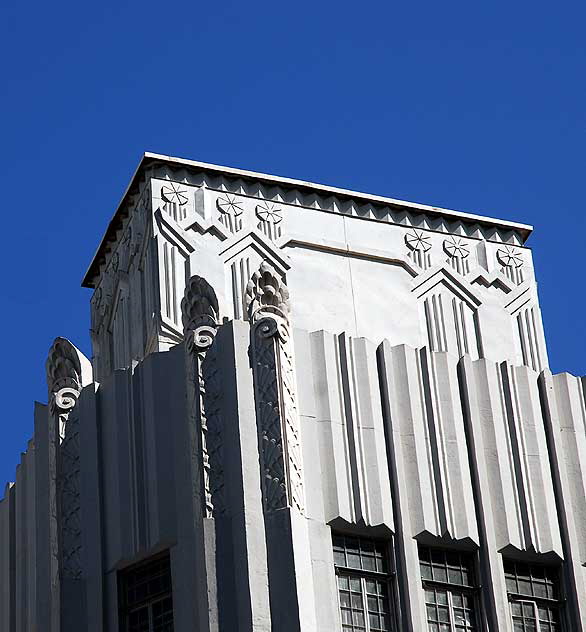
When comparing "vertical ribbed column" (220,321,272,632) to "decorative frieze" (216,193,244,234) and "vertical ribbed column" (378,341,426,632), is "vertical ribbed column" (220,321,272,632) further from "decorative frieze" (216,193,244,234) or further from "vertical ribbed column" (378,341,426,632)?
"decorative frieze" (216,193,244,234)

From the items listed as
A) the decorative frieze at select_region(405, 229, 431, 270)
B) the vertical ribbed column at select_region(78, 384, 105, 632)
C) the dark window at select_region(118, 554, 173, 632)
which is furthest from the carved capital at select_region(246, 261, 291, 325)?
the decorative frieze at select_region(405, 229, 431, 270)

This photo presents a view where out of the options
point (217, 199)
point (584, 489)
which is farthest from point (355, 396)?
point (217, 199)

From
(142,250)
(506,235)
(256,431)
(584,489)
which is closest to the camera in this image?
(256,431)

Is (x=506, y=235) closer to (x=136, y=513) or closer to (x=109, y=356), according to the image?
(x=109, y=356)

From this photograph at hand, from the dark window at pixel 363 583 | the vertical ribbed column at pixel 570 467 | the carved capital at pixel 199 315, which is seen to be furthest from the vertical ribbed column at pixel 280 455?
the vertical ribbed column at pixel 570 467

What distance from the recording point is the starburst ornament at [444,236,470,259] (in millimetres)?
40219

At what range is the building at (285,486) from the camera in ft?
103

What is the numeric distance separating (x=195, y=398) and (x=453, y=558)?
467 centimetres

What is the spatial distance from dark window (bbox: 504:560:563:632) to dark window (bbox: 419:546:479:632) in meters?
0.68

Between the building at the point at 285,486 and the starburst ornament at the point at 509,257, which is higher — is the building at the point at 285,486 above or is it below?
below

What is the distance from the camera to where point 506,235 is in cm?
4103

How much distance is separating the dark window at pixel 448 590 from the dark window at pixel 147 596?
388cm

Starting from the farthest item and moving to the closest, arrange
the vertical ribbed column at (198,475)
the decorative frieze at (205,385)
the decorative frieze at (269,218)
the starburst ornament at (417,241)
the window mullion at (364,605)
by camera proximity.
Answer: the starburst ornament at (417,241) → the decorative frieze at (269,218) → the decorative frieze at (205,385) → the window mullion at (364,605) → the vertical ribbed column at (198,475)

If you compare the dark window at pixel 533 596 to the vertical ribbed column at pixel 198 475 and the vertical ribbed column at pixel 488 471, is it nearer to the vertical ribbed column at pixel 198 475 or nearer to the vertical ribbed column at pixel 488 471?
the vertical ribbed column at pixel 488 471
